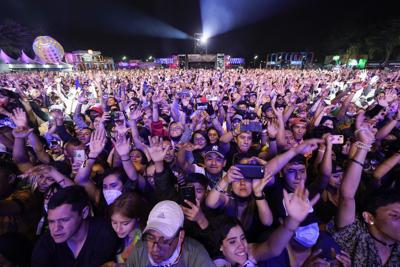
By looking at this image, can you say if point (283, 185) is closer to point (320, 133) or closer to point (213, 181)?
point (213, 181)

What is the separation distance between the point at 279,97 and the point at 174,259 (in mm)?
7869

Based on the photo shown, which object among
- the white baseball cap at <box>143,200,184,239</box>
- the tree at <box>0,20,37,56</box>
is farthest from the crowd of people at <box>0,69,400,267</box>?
the tree at <box>0,20,37,56</box>

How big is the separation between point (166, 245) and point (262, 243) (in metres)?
0.83

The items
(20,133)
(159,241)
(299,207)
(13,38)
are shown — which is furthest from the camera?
(13,38)

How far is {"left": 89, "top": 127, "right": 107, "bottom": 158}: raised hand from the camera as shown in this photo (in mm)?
2752

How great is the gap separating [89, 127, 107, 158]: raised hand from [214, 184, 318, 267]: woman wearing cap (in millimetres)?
1696

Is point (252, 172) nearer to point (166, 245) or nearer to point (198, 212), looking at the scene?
point (198, 212)

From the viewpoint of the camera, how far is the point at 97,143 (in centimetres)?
281

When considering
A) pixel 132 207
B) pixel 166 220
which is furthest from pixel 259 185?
pixel 132 207

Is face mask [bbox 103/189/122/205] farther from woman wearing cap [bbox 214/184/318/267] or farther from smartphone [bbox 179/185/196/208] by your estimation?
woman wearing cap [bbox 214/184/318/267]

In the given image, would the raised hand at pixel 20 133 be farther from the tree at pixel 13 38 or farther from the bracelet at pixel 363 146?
the tree at pixel 13 38

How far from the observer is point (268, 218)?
220cm

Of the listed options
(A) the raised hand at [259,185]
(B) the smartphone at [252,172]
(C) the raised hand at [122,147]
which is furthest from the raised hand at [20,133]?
(A) the raised hand at [259,185]

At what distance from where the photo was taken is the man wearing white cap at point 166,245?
1644 millimetres
